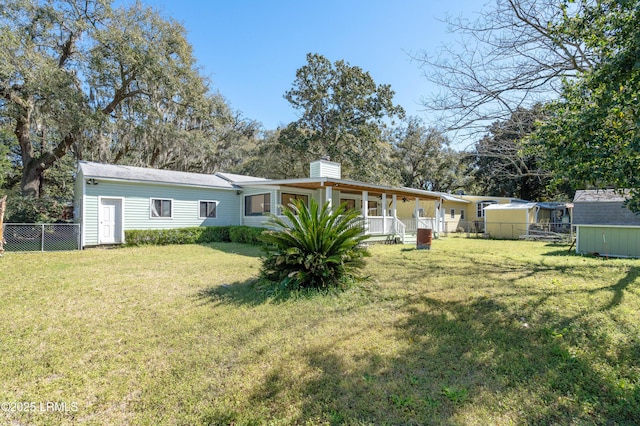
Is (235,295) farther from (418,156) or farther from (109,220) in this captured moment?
(418,156)

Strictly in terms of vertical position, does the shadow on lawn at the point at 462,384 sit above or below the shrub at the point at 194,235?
below

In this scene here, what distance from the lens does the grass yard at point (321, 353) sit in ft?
8.05

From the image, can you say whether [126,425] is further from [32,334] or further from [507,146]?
[507,146]

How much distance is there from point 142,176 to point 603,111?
1502cm

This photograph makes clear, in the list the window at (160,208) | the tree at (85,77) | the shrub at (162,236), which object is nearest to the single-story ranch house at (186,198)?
the window at (160,208)

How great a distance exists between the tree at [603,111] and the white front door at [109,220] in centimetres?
1431

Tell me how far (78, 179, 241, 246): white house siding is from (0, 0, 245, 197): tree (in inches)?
177

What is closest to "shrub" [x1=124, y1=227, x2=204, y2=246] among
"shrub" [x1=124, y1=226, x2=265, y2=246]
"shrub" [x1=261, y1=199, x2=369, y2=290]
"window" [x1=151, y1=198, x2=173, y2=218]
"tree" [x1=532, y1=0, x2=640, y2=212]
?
"shrub" [x1=124, y1=226, x2=265, y2=246]

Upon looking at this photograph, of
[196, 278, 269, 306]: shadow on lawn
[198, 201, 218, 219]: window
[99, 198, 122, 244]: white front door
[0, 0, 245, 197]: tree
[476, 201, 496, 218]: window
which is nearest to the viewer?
[196, 278, 269, 306]: shadow on lawn

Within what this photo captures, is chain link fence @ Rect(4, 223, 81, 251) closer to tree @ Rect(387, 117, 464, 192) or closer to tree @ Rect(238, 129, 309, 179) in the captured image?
tree @ Rect(238, 129, 309, 179)

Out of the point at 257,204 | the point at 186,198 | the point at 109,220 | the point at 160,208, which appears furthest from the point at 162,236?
the point at 257,204

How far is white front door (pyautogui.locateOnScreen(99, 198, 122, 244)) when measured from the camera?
12.1 m

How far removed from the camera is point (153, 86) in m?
15.8

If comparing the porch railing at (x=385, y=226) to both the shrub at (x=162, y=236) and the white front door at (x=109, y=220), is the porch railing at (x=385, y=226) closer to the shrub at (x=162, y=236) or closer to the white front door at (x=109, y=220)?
the shrub at (x=162, y=236)
